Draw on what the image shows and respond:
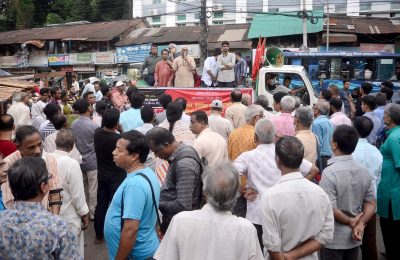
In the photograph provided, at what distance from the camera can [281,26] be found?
2861cm

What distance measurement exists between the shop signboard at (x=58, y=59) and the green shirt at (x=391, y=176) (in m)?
32.4

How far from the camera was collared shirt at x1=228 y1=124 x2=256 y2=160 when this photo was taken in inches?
198

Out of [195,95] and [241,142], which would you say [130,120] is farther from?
[195,95]

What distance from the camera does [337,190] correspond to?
11.4ft

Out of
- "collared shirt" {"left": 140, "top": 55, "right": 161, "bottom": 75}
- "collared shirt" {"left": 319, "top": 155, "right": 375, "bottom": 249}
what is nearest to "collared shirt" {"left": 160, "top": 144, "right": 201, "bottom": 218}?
"collared shirt" {"left": 319, "top": 155, "right": 375, "bottom": 249}

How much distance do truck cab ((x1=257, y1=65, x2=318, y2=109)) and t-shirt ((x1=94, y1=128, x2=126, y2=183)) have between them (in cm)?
572

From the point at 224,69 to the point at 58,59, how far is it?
88.2 ft

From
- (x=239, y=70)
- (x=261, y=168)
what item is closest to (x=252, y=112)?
(x=261, y=168)

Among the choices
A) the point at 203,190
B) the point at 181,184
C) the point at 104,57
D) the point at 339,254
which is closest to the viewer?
the point at 203,190

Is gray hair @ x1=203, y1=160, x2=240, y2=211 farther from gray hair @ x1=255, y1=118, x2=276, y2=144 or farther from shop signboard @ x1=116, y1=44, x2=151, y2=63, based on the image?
shop signboard @ x1=116, y1=44, x2=151, y2=63

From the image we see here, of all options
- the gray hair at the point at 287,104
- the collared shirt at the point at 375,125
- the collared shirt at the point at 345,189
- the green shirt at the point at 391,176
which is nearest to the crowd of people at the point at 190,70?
the collared shirt at the point at 375,125

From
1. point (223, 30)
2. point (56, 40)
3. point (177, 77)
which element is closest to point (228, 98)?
point (177, 77)

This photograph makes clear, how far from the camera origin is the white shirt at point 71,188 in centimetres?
406

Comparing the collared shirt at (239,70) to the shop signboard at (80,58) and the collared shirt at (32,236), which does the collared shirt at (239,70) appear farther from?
the shop signboard at (80,58)
